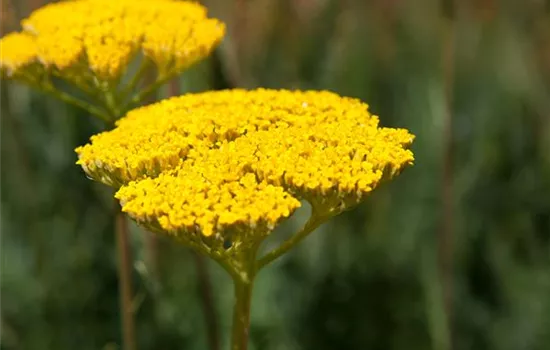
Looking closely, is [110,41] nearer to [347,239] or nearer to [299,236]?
[299,236]

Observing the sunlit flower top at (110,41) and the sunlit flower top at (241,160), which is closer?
the sunlit flower top at (241,160)

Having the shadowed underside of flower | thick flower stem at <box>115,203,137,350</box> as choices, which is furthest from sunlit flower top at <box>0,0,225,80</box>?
thick flower stem at <box>115,203,137,350</box>

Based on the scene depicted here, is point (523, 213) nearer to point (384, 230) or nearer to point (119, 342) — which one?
point (384, 230)

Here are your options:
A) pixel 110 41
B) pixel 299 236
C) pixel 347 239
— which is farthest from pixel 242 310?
pixel 347 239

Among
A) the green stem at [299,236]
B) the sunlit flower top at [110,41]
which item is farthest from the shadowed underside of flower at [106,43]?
the green stem at [299,236]

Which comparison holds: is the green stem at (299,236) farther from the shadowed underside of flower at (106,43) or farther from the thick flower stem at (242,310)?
the shadowed underside of flower at (106,43)

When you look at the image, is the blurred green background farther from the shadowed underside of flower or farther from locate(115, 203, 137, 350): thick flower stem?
the shadowed underside of flower

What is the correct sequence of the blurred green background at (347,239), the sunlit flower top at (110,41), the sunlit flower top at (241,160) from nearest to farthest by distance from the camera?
the sunlit flower top at (241,160) < the sunlit flower top at (110,41) < the blurred green background at (347,239)

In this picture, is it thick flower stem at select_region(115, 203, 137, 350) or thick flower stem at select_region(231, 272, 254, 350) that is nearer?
thick flower stem at select_region(231, 272, 254, 350)
